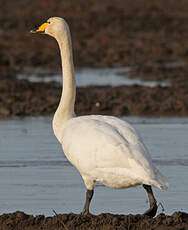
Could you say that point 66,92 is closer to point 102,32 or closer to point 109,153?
point 109,153

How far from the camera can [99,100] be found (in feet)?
49.4

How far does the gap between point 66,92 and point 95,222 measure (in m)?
2.23

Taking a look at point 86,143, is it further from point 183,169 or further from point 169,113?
point 169,113

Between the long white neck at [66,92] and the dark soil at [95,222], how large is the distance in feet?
4.90

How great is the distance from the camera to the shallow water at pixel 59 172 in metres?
8.15

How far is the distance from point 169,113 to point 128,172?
23.9 feet

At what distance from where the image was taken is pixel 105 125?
7719 millimetres

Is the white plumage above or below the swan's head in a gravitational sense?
below

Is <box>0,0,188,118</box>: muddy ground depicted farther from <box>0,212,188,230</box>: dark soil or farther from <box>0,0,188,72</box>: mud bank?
<box>0,212,188,230</box>: dark soil

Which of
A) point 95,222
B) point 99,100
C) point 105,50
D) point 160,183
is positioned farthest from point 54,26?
point 105,50

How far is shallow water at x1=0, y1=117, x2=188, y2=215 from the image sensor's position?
815 centimetres

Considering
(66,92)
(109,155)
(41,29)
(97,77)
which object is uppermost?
(41,29)

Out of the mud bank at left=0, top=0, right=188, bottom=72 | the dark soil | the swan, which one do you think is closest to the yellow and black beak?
the swan

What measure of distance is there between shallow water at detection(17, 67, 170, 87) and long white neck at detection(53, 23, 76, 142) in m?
8.50
